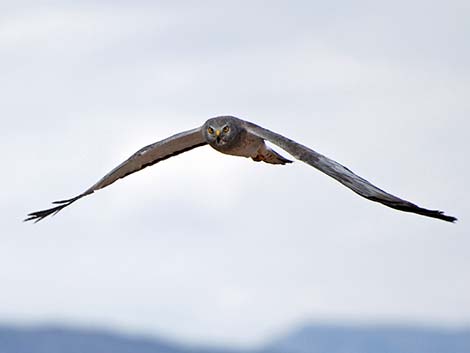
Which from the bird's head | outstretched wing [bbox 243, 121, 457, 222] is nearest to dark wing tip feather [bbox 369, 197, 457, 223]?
outstretched wing [bbox 243, 121, 457, 222]

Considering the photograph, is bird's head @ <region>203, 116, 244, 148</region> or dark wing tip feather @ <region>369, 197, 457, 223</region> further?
bird's head @ <region>203, 116, 244, 148</region>

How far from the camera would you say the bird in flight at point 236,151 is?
1014 inches

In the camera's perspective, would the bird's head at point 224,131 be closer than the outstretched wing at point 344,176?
No

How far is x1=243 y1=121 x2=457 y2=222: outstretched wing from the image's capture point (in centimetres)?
2438

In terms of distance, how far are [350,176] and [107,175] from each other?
20.8 ft

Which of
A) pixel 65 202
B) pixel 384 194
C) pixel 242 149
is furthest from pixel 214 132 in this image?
pixel 384 194

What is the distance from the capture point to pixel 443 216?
23.5 metres

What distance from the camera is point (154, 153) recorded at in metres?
31.2

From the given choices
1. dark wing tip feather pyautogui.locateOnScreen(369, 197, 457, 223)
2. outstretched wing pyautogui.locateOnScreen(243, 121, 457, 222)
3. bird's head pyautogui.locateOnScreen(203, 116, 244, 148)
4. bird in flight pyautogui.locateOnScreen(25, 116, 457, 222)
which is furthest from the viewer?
bird's head pyautogui.locateOnScreen(203, 116, 244, 148)

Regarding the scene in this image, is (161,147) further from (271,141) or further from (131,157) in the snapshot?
(271,141)

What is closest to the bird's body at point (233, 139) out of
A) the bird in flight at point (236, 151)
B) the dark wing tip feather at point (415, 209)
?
the bird in flight at point (236, 151)

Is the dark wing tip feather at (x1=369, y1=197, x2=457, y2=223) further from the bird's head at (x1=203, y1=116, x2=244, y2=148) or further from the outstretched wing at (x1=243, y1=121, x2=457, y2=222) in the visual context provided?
the bird's head at (x1=203, y1=116, x2=244, y2=148)

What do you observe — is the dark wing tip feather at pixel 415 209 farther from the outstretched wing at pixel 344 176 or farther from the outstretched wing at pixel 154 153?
the outstretched wing at pixel 154 153

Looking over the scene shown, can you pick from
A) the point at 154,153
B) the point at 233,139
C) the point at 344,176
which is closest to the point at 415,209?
the point at 344,176
